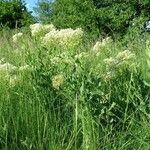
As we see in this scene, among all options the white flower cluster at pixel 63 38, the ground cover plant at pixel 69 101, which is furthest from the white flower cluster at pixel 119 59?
the white flower cluster at pixel 63 38

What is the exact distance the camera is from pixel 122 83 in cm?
371

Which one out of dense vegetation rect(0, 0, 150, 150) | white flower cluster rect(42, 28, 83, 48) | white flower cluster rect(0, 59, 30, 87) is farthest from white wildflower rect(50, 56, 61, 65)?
white flower cluster rect(0, 59, 30, 87)

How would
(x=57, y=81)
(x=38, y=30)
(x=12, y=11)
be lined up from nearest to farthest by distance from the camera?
(x=57, y=81) → (x=38, y=30) → (x=12, y=11)

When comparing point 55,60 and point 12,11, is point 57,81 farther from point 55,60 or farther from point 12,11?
point 12,11

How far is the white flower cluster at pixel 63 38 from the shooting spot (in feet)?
11.6

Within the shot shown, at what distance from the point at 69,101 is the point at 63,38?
1.38ft

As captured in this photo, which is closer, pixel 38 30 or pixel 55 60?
pixel 55 60

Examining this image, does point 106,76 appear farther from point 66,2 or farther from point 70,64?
point 66,2

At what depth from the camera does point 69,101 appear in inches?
135

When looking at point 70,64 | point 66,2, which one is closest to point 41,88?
point 70,64

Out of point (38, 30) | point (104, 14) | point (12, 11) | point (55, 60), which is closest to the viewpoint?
point (55, 60)

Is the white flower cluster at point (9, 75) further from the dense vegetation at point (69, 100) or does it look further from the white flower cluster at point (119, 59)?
the white flower cluster at point (119, 59)

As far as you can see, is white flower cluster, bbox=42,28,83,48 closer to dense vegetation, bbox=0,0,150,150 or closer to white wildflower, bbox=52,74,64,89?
dense vegetation, bbox=0,0,150,150

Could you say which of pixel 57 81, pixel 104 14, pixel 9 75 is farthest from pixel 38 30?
pixel 104 14
